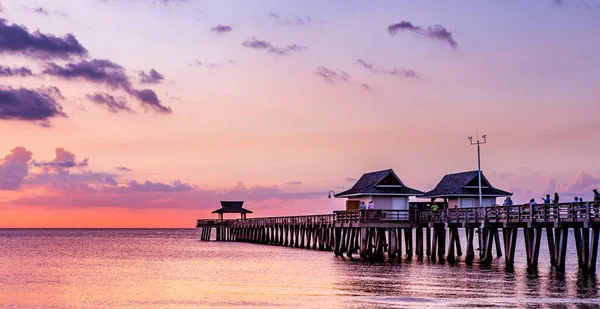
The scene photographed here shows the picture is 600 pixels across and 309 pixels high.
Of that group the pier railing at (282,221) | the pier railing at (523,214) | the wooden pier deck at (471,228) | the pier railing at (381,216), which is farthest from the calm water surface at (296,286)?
the pier railing at (282,221)

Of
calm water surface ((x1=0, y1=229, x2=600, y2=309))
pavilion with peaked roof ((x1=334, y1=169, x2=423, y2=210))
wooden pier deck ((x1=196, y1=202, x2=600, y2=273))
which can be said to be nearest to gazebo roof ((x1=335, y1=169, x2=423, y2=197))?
pavilion with peaked roof ((x1=334, y1=169, x2=423, y2=210))

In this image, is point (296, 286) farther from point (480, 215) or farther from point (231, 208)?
point (231, 208)

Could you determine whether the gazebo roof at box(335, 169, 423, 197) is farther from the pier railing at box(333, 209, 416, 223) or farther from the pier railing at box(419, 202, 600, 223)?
the pier railing at box(419, 202, 600, 223)

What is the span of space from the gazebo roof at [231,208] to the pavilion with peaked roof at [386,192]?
3939cm

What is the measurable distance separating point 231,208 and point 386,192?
4250 centimetres

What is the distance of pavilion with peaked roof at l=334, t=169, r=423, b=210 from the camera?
191 feet

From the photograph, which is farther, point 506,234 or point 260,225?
point 260,225

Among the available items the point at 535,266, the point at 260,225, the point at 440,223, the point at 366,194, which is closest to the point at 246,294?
the point at 535,266

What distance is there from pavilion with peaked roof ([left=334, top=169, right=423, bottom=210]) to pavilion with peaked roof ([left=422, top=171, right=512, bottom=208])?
216 cm

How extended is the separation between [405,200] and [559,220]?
21.1 meters

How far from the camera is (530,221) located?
Result: 4188 centimetres

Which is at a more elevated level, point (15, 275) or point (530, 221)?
point (530, 221)

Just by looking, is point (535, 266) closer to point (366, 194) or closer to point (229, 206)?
point (366, 194)

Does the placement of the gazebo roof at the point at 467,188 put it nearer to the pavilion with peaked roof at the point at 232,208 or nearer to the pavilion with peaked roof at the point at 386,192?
the pavilion with peaked roof at the point at 386,192
